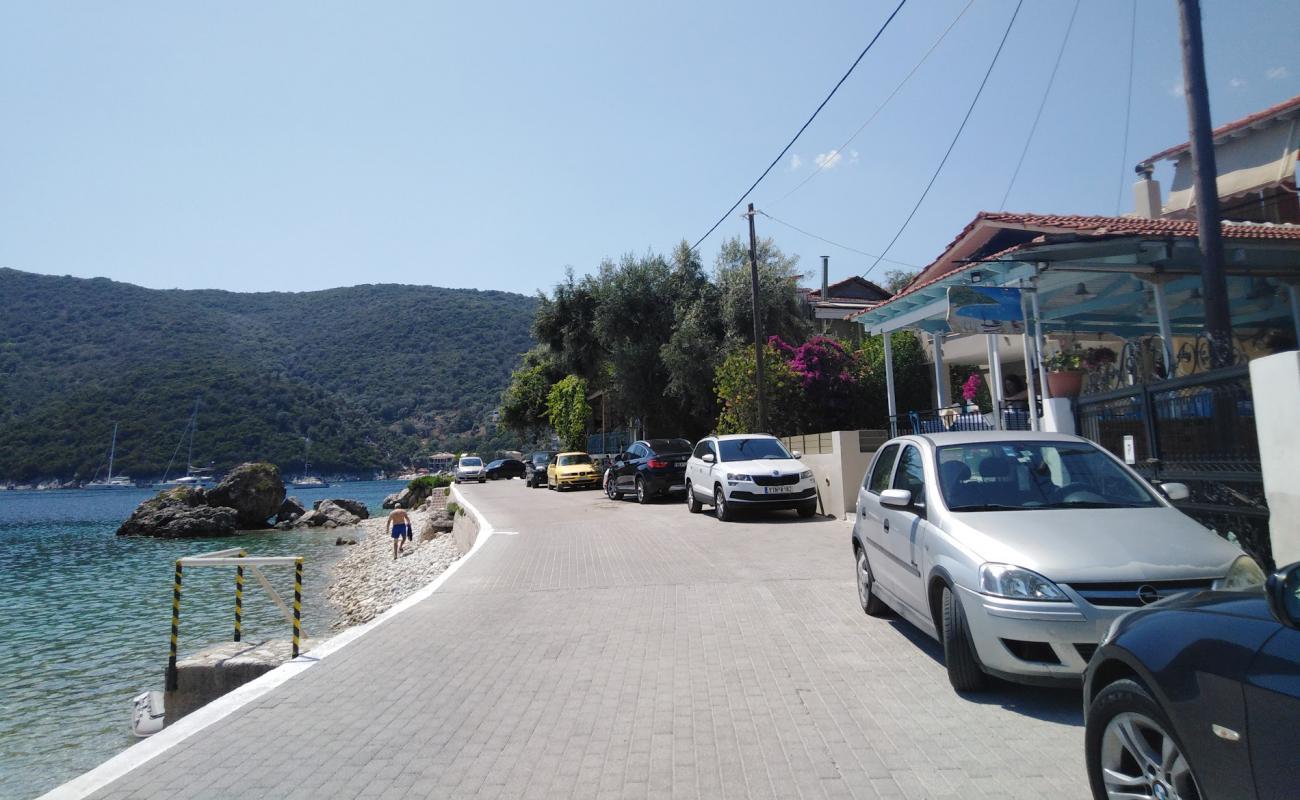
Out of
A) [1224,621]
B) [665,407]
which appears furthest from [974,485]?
[665,407]

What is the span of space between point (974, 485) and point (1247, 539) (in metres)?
2.68

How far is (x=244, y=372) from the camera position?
106m

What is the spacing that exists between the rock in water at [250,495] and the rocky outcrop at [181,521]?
75 cm

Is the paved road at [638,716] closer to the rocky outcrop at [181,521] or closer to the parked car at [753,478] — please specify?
the parked car at [753,478]

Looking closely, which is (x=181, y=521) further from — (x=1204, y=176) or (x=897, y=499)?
(x=1204, y=176)

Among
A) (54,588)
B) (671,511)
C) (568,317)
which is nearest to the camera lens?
(671,511)

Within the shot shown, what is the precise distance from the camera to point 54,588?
28.2 m

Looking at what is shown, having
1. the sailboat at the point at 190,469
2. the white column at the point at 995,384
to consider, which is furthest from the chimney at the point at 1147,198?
the sailboat at the point at 190,469

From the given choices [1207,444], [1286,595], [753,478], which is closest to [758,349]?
[753,478]

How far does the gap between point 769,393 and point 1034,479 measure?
1722 cm

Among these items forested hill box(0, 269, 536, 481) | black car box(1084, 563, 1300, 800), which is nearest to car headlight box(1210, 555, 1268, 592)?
black car box(1084, 563, 1300, 800)

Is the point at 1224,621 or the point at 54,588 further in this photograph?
the point at 54,588

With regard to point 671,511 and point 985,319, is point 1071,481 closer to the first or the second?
point 985,319

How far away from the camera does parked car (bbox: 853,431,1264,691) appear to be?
4.64 meters
